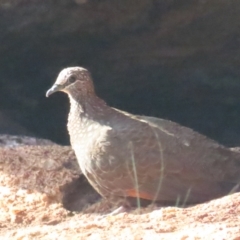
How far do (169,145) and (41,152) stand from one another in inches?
46.3

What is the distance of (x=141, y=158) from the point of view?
3.98 m

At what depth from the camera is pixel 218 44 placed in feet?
19.6

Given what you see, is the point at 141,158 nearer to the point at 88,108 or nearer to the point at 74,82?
the point at 88,108

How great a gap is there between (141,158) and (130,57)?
7.65 feet

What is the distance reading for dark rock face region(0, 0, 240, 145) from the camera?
5.55 meters

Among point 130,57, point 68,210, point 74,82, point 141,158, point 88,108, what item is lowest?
point 68,210

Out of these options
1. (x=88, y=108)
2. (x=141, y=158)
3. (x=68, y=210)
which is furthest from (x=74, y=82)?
(x=68, y=210)

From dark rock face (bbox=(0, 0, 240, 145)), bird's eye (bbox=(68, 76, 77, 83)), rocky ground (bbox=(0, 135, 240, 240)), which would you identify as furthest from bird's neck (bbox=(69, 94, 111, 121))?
dark rock face (bbox=(0, 0, 240, 145))

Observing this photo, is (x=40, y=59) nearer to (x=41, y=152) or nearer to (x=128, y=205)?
(x=41, y=152)

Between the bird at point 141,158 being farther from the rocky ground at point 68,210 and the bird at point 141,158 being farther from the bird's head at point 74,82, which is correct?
the rocky ground at point 68,210

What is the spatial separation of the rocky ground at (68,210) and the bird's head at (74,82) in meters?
0.63

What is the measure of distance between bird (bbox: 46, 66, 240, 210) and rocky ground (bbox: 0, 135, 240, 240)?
0.18 m

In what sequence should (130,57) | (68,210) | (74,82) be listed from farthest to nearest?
(130,57) < (74,82) < (68,210)

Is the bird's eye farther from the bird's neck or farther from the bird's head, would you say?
the bird's neck
